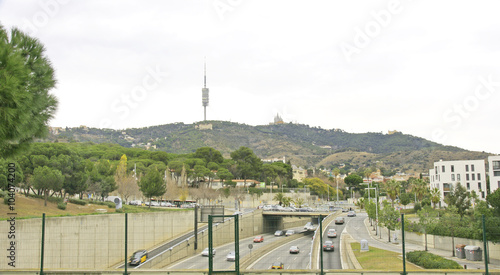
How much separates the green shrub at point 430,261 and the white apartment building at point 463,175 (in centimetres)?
6322

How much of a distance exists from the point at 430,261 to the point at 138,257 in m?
14.8

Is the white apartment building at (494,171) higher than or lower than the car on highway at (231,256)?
higher

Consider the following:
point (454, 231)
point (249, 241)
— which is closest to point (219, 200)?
point (454, 231)

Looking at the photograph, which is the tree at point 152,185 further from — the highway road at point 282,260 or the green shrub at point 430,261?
the green shrub at point 430,261

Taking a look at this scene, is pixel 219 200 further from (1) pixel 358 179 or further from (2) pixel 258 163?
(1) pixel 358 179

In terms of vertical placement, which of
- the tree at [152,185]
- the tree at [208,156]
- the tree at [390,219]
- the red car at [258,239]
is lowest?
the tree at [390,219]

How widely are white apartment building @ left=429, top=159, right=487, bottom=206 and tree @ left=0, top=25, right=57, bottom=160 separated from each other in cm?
8217

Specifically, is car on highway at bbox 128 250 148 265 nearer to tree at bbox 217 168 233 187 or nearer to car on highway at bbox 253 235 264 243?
car on highway at bbox 253 235 264 243

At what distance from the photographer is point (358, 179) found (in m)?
124

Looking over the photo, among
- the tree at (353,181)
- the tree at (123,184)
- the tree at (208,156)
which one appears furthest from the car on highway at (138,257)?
the tree at (353,181)

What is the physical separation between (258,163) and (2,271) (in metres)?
97.8

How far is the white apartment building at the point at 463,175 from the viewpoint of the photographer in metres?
79.4

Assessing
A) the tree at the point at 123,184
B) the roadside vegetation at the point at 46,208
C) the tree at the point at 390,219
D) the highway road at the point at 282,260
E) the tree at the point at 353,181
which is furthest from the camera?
the tree at the point at 353,181

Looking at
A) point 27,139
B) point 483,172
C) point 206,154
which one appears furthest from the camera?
point 206,154
